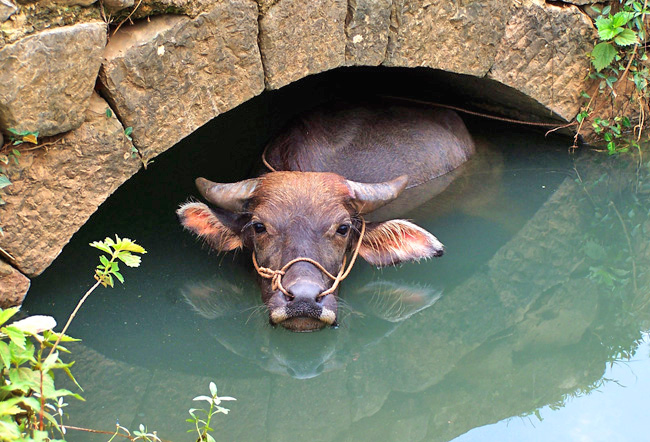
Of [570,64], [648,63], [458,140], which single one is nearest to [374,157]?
[458,140]

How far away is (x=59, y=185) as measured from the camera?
3125mm

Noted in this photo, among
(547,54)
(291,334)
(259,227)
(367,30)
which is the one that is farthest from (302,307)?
(547,54)

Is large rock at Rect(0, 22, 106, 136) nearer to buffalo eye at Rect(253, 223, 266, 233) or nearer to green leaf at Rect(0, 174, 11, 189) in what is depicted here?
green leaf at Rect(0, 174, 11, 189)

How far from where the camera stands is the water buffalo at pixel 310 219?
3254 mm

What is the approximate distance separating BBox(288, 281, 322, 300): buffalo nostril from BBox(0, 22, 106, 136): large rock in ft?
3.88

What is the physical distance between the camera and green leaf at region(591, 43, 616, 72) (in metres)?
4.81

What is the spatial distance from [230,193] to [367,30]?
1.19 meters

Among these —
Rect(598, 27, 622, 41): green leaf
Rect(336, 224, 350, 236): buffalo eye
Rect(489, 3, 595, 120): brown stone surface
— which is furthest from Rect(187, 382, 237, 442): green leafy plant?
Rect(598, 27, 622, 41): green leaf

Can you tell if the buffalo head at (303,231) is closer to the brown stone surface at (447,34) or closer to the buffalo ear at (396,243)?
the buffalo ear at (396,243)

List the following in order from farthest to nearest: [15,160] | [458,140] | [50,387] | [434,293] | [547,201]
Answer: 1. [458,140]
2. [547,201]
3. [434,293]
4. [15,160]
5. [50,387]

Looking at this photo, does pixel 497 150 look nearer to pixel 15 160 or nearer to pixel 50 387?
pixel 15 160

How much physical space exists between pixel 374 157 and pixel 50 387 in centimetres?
294

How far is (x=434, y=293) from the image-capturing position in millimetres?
3691

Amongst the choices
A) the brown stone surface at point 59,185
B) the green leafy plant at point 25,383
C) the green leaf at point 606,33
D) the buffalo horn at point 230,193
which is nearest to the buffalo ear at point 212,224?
the buffalo horn at point 230,193
